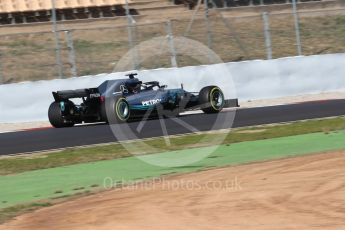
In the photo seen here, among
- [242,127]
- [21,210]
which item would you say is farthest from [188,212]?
[242,127]

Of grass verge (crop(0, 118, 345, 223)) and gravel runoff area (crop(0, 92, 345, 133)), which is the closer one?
grass verge (crop(0, 118, 345, 223))

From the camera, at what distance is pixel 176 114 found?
69.0 ft

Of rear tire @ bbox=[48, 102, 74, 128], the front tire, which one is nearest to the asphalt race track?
the front tire

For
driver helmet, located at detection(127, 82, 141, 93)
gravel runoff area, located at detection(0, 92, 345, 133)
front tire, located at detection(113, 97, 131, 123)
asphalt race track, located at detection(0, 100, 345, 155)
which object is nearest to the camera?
asphalt race track, located at detection(0, 100, 345, 155)

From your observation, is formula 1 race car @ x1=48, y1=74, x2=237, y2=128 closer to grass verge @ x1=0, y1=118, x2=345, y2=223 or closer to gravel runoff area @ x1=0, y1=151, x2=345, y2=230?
grass verge @ x1=0, y1=118, x2=345, y2=223

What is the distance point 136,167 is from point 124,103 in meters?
7.29

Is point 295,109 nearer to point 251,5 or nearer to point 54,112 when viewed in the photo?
point 54,112

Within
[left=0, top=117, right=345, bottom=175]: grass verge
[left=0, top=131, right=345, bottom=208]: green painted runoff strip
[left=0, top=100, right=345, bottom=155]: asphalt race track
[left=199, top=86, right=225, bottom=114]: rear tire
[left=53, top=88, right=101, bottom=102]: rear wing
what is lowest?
[left=0, top=131, right=345, bottom=208]: green painted runoff strip

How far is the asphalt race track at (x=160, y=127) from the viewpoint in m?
16.5

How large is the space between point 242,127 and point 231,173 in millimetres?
6926

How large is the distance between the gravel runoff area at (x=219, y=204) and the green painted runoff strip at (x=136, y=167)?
35.5 inches

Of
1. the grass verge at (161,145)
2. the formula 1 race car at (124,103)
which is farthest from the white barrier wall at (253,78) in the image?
the grass verge at (161,145)

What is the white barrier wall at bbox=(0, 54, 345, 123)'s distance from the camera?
2328 cm

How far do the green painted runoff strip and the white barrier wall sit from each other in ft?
30.6
